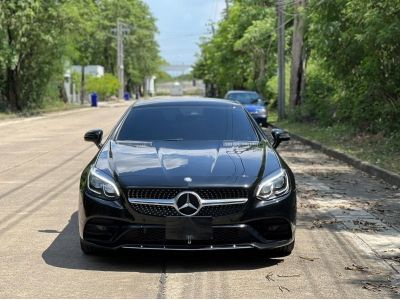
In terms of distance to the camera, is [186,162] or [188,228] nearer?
[188,228]

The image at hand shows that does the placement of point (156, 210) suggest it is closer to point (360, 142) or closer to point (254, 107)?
point (360, 142)

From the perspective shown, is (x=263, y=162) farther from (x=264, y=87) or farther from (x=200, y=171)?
(x=264, y=87)

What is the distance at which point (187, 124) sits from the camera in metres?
7.24

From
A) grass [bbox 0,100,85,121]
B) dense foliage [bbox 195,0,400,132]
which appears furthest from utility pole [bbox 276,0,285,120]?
grass [bbox 0,100,85,121]

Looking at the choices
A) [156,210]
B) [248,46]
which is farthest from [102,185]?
[248,46]

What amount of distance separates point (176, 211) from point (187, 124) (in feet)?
6.20

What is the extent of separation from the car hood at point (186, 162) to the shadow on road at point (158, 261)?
756 millimetres

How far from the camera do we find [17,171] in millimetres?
12820

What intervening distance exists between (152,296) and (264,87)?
3610 centimetres

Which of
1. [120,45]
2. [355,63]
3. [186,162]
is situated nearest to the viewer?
[186,162]

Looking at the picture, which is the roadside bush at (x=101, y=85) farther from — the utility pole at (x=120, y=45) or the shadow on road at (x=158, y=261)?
the shadow on road at (x=158, y=261)

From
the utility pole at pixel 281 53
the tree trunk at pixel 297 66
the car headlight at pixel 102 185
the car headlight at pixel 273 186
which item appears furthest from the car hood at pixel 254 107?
the car headlight at pixel 102 185

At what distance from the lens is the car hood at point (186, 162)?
18.6 feet

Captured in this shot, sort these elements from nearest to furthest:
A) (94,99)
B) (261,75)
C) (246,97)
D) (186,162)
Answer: (186,162)
(246,97)
(261,75)
(94,99)
